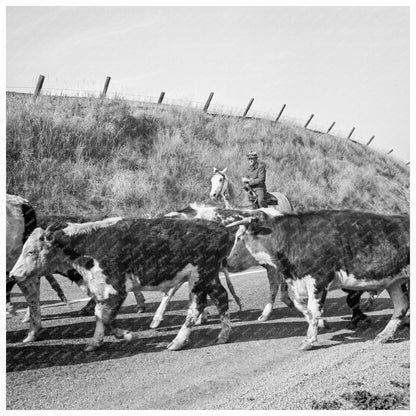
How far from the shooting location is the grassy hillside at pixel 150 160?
19.0 m

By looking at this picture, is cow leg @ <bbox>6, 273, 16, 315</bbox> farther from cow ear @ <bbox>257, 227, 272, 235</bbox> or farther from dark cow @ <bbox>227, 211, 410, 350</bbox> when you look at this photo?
dark cow @ <bbox>227, 211, 410, 350</bbox>

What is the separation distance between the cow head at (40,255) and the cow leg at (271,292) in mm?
3245

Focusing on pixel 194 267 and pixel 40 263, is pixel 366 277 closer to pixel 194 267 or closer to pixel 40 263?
pixel 194 267

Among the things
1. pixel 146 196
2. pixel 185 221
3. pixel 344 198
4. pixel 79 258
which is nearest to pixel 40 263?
pixel 79 258

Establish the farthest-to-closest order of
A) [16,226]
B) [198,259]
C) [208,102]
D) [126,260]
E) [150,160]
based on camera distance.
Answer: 1. [208,102]
2. [150,160]
3. [16,226]
4. [198,259]
5. [126,260]

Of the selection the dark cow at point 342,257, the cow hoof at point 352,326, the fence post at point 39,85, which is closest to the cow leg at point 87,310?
the dark cow at point 342,257

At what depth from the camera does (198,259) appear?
24.8 feet

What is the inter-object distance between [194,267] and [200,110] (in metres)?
22.7

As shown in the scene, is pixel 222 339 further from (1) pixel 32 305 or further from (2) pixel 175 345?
(1) pixel 32 305

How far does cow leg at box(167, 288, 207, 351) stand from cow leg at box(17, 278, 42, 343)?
6.14 ft

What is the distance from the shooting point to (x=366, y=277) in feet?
24.5

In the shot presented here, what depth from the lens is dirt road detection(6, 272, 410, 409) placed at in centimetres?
541

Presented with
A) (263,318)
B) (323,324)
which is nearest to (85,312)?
(263,318)

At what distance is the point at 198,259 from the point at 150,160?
15.4 metres
